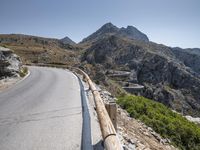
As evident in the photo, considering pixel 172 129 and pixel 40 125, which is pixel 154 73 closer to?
pixel 172 129

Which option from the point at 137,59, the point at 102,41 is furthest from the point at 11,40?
the point at 137,59

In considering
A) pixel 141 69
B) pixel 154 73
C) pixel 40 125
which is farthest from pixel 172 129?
pixel 141 69

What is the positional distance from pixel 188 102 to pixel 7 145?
8815cm

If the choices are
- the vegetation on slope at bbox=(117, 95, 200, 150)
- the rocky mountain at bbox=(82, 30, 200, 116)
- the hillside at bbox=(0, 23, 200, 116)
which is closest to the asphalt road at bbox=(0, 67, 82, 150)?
the vegetation on slope at bbox=(117, 95, 200, 150)

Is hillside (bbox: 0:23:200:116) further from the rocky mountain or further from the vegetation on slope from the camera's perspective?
the vegetation on slope

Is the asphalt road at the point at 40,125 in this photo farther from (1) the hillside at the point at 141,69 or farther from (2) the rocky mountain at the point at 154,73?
(2) the rocky mountain at the point at 154,73

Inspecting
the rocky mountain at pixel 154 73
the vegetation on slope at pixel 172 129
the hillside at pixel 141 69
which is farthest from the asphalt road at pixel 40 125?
the rocky mountain at pixel 154 73

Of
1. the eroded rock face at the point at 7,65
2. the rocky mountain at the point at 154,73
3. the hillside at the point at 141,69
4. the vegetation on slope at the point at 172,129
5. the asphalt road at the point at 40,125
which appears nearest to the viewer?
the asphalt road at the point at 40,125

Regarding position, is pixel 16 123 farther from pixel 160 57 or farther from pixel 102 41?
pixel 102 41

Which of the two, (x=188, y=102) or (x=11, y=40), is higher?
(x=11, y=40)

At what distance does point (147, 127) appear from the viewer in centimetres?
1185

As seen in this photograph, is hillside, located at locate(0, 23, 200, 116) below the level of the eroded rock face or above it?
below

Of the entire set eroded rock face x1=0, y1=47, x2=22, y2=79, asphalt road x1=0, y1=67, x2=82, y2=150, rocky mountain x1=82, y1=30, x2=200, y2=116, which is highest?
eroded rock face x1=0, y1=47, x2=22, y2=79

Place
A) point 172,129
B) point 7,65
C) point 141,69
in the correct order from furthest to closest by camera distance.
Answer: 1. point 141,69
2. point 7,65
3. point 172,129
